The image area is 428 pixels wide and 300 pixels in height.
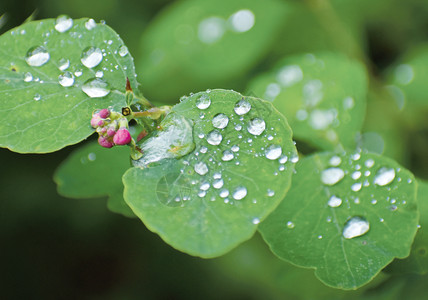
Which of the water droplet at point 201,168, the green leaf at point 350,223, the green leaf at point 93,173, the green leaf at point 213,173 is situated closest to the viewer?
the green leaf at point 213,173

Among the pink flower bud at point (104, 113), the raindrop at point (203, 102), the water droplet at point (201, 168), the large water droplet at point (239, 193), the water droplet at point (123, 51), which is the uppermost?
the water droplet at point (123, 51)

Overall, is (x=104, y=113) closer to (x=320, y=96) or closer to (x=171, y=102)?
(x=320, y=96)

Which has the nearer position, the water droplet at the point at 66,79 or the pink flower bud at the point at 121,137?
the pink flower bud at the point at 121,137

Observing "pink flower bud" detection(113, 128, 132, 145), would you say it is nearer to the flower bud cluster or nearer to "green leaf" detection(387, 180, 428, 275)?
the flower bud cluster

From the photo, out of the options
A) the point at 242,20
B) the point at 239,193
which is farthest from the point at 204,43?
the point at 239,193

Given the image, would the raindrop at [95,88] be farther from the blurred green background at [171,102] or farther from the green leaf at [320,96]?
the blurred green background at [171,102]

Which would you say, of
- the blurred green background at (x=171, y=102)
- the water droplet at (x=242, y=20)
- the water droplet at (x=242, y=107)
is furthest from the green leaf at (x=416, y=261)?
the water droplet at (x=242, y=20)
